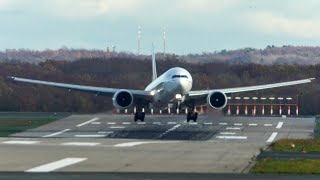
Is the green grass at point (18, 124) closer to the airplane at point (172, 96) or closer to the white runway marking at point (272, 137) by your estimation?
the airplane at point (172, 96)

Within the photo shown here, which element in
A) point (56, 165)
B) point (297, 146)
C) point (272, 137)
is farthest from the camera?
point (272, 137)

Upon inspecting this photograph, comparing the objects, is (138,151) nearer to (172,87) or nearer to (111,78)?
(172,87)

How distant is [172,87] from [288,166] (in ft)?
103

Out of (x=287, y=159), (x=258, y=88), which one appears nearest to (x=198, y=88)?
(x=258, y=88)

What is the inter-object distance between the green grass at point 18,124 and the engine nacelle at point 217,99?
9.63 metres

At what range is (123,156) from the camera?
2759cm

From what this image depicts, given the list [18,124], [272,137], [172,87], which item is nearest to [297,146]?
[272,137]

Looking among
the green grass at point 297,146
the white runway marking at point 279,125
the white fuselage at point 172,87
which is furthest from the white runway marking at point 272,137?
the white fuselage at point 172,87

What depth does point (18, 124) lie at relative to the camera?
55.8 metres

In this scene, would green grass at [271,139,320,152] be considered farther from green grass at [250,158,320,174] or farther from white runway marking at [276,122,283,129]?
white runway marking at [276,122,283,129]

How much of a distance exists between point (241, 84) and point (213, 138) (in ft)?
118

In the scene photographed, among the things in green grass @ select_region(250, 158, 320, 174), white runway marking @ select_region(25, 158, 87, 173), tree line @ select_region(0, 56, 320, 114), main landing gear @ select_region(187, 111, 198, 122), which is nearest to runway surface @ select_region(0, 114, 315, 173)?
white runway marking @ select_region(25, 158, 87, 173)

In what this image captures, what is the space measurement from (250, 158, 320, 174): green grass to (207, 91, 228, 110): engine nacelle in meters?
29.9

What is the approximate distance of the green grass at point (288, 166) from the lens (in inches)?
968
